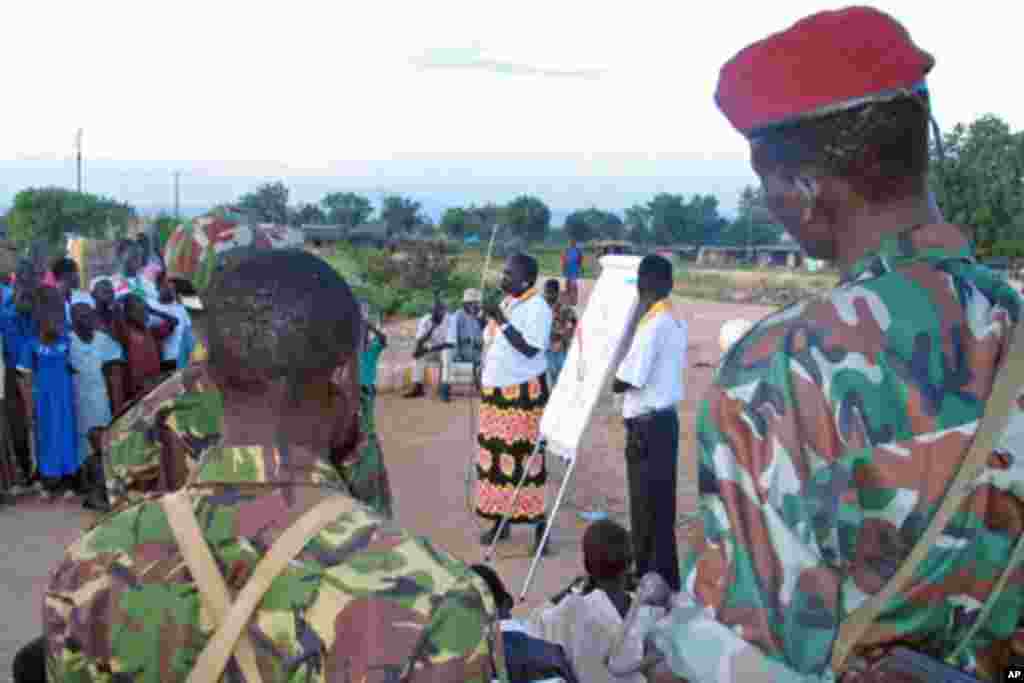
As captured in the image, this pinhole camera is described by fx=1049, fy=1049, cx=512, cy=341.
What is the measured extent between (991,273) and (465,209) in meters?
40.2

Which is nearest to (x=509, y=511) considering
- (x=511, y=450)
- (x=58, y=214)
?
(x=511, y=450)

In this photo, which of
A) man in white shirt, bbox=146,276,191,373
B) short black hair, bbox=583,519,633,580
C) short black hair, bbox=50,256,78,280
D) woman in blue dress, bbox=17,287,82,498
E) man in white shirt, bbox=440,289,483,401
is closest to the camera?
short black hair, bbox=583,519,633,580

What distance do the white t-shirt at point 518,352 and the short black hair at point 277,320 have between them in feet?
17.6

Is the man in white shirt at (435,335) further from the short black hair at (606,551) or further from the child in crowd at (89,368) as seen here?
the short black hair at (606,551)

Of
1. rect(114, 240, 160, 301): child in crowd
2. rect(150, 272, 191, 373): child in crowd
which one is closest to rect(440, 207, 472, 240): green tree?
rect(114, 240, 160, 301): child in crowd

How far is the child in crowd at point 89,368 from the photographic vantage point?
320 inches

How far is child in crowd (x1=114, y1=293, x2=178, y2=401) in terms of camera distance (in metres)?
8.22

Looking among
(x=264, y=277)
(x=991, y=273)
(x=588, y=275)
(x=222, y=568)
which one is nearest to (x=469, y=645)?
(x=222, y=568)

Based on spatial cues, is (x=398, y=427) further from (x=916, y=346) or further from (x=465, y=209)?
(x=465, y=209)

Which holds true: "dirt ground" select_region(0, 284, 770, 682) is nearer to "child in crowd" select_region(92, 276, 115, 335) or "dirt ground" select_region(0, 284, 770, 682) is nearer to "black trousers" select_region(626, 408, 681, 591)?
"black trousers" select_region(626, 408, 681, 591)

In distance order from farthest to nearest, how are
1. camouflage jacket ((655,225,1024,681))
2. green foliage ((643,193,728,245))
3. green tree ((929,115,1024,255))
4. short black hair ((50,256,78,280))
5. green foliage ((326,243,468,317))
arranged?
green foliage ((643,193,728,245)) < green foliage ((326,243,468,317)) < green tree ((929,115,1024,255)) < short black hair ((50,256,78,280)) < camouflage jacket ((655,225,1024,681))

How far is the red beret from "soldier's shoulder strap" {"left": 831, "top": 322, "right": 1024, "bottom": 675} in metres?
0.44

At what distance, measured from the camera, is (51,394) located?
8.06m

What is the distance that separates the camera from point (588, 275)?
130ft
